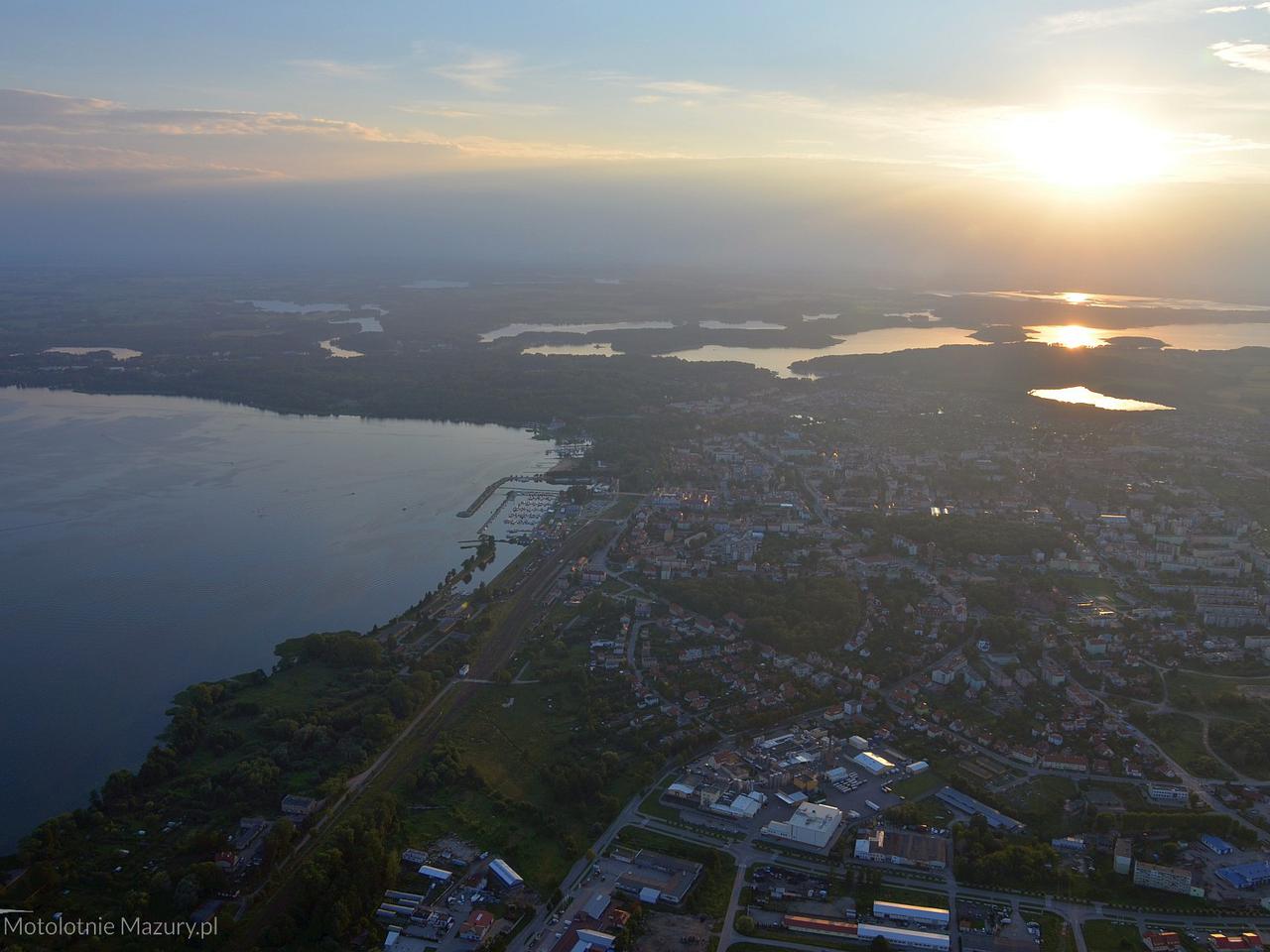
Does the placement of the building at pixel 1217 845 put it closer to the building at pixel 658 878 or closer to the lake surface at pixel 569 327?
the building at pixel 658 878

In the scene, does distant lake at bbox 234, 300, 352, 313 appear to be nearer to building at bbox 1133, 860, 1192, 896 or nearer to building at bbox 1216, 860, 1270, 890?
building at bbox 1133, 860, 1192, 896

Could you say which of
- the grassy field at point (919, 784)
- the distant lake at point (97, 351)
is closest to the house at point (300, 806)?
the grassy field at point (919, 784)

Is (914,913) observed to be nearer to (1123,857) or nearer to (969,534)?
(1123,857)

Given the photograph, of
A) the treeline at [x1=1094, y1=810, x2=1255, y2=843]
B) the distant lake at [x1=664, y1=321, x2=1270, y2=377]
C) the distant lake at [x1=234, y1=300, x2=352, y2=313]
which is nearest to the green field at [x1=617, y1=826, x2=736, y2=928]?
the treeline at [x1=1094, y1=810, x2=1255, y2=843]

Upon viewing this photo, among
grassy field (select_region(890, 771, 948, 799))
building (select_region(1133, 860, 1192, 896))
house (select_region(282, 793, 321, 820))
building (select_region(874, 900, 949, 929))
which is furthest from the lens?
grassy field (select_region(890, 771, 948, 799))

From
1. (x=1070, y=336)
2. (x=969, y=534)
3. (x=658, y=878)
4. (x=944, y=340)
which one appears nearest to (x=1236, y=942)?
(x=658, y=878)

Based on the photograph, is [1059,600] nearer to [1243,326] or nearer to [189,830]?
[189,830]
